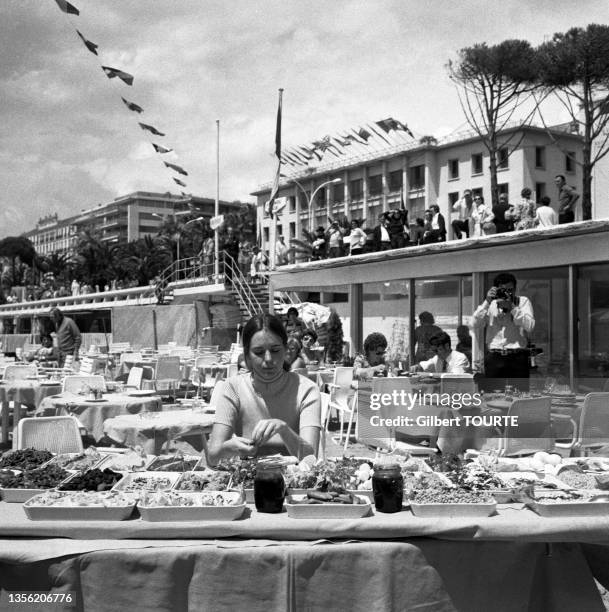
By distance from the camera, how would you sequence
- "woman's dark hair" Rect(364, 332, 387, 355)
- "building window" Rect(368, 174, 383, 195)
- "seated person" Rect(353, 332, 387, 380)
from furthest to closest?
"building window" Rect(368, 174, 383, 195), "woman's dark hair" Rect(364, 332, 387, 355), "seated person" Rect(353, 332, 387, 380)

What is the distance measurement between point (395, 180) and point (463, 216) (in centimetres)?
4063

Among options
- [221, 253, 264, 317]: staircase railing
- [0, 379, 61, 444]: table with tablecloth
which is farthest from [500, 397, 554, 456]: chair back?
[221, 253, 264, 317]: staircase railing

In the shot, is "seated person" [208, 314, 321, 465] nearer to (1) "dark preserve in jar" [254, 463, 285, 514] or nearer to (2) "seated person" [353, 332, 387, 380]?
(1) "dark preserve in jar" [254, 463, 285, 514]

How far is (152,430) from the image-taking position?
620 cm

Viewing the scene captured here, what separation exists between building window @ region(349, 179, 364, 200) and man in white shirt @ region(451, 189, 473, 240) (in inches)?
1719

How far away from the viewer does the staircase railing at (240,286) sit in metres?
27.4

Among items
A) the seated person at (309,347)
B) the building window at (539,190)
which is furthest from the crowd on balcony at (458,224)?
the building window at (539,190)

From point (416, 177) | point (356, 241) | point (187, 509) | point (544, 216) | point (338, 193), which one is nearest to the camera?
point (187, 509)

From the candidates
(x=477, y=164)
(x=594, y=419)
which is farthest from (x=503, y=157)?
(x=594, y=419)

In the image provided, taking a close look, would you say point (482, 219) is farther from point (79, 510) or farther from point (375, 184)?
point (375, 184)

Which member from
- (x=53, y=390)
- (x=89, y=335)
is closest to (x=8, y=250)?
(x=89, y=335)

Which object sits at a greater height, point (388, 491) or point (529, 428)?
point (388, 491)

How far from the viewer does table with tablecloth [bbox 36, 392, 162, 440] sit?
751cm

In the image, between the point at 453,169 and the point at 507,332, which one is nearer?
the point at 507,332
